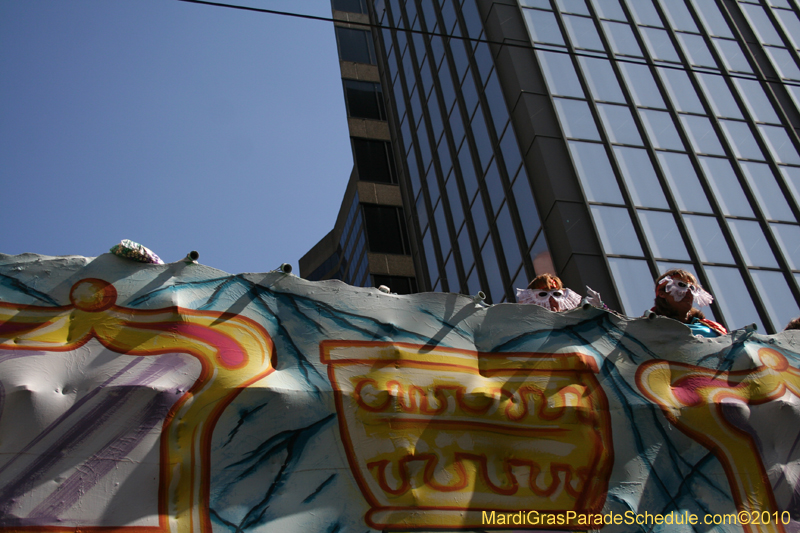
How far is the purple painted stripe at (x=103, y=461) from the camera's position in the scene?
138 inches

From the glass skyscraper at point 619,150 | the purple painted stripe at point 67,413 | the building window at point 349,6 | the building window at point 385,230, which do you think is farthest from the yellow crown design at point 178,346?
the building window at point 349,6

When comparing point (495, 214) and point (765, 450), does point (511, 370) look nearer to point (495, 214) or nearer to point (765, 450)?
point (765, 450)

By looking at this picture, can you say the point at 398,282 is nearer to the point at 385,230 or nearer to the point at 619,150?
the point at 385,230

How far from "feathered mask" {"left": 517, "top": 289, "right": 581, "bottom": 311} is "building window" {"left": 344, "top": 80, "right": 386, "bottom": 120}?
68.0ft

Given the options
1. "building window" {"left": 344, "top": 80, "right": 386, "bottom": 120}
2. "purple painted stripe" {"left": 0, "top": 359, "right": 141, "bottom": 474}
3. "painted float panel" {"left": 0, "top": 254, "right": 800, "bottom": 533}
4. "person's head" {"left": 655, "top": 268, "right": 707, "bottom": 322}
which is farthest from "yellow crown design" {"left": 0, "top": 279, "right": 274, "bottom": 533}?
"building window" {"left": 344, "top": 80, "right": 386, "bottom": 120}

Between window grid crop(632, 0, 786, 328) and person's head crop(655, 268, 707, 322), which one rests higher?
→ window grid crop(632, 0, 786, 328)

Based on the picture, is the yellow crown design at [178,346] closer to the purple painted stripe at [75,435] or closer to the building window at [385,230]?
the purple painted stripe at [75,435]

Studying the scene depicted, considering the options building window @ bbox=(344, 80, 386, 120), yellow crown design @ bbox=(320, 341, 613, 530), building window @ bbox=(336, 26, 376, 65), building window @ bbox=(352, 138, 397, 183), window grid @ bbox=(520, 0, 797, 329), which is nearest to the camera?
yellow crown design @ bbox=(320, 341, 613, 530)

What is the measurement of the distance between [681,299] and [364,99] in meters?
21.6

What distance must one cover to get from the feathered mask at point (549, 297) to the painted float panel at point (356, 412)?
448 mm

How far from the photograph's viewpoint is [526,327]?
4844mm

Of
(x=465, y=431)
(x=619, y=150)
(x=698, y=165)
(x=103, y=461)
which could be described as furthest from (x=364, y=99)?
(x=103, y=461)

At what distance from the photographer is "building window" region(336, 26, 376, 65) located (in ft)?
88.4

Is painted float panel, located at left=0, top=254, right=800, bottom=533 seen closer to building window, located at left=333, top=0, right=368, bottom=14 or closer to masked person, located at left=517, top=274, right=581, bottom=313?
masked person, located at left=517, top=274, right=581, bottom=313
